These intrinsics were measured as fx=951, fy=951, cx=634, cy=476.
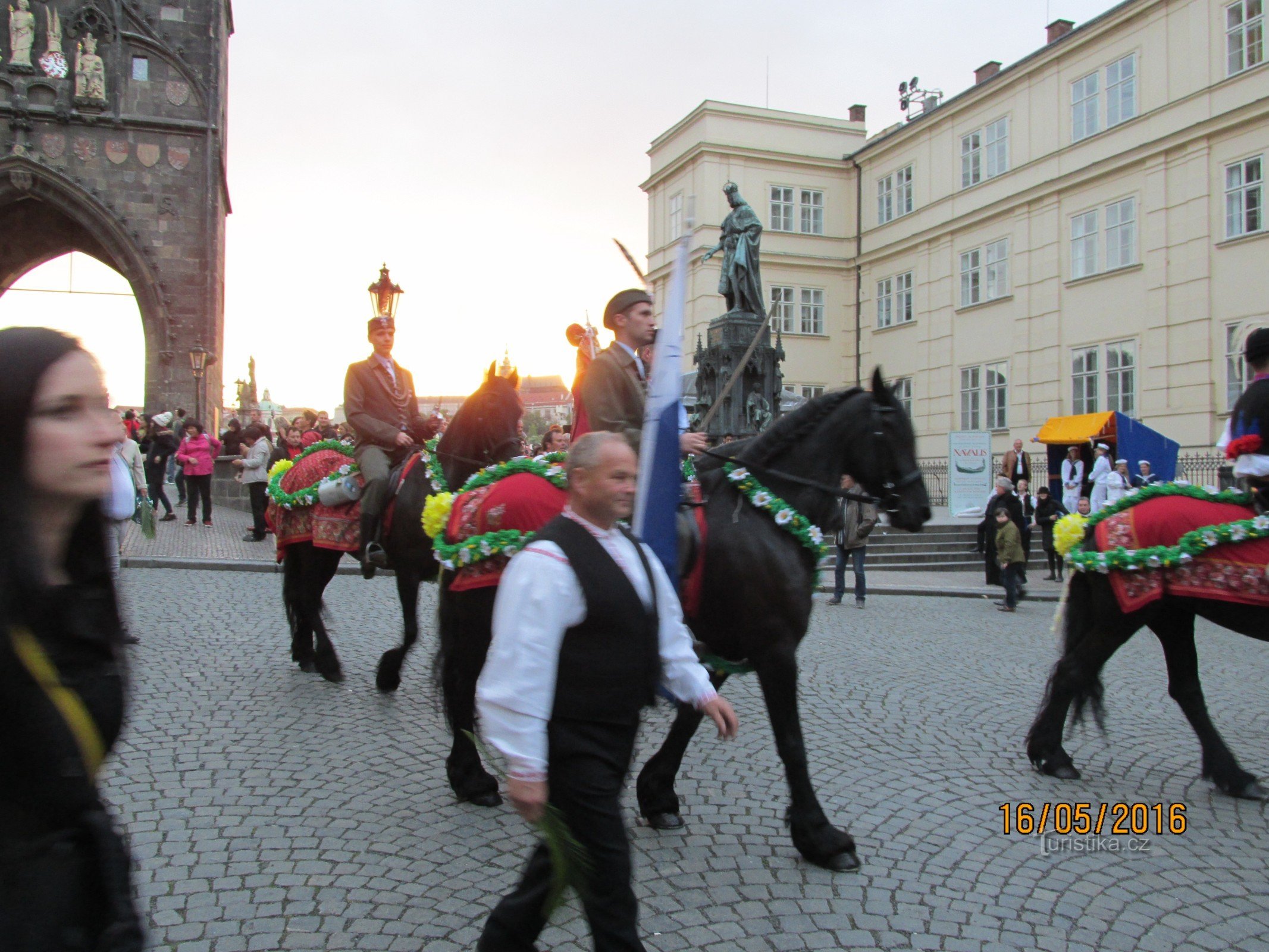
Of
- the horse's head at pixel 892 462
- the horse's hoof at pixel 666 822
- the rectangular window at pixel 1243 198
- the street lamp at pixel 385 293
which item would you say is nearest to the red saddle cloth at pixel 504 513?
the horse's hoof at pixel 666 822

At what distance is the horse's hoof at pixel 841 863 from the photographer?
3869 millimetres

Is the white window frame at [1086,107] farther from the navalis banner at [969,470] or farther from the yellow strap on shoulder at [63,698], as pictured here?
the yellow strap on shoulder at [63,698]

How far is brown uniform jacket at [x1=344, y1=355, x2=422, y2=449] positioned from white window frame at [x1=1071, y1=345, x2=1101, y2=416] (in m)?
23.7

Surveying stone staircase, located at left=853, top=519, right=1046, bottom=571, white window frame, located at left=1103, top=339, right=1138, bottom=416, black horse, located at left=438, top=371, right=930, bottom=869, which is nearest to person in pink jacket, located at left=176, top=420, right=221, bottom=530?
stone staircase, located at left=853, top=519, right=1046, bottom=571

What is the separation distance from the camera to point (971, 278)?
30234 millimetres

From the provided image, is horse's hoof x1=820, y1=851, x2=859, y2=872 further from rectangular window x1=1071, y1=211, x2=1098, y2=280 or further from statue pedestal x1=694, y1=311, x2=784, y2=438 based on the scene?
rectangular window x1=1071, y1=211, x2=1098, y2=280

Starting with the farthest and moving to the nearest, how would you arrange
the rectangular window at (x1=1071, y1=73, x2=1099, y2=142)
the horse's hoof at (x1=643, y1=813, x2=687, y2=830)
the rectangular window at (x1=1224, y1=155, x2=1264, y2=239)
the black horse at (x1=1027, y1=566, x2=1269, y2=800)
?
1. the rectangular window at (x1=1071, y1=73, x2=1099, y2=142)
2. the rectangular window at (x1=1224, y1=155, x2=1264, y2=239)
3. the black horse at (x1=1027, y1=566, x2=1269, y2=800)
4. the horse's hoof at (x1=643, y1=813, x2=687, y2=830)

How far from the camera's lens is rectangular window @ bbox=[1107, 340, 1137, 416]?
2488cm

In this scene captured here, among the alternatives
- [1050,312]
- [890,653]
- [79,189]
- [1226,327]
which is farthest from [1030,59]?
[79,189]

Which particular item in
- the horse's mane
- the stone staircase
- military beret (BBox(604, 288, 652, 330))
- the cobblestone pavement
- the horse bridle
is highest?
military beret (BBox(604, 288, 652, 330))

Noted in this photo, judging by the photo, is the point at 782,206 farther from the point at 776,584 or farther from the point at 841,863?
the point at 841,863

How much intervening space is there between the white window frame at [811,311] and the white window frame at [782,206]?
2.50m

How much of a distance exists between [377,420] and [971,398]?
26.4m

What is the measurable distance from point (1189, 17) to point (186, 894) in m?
28.6
